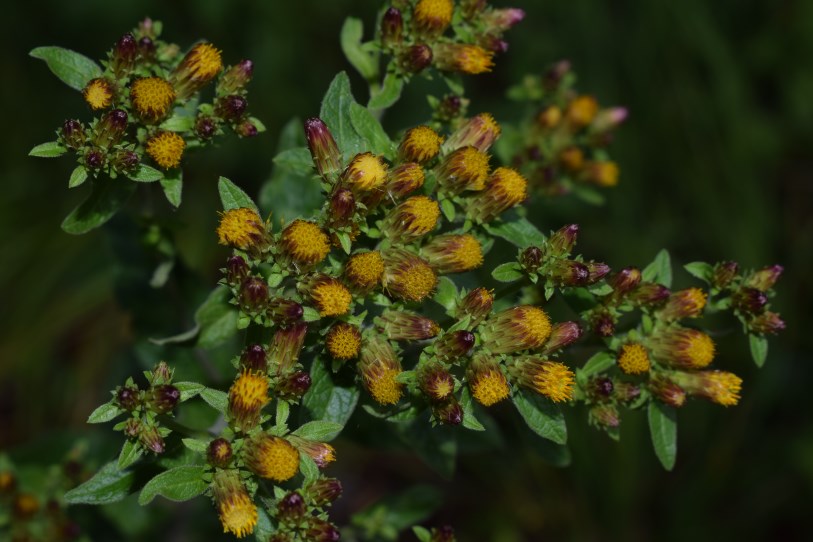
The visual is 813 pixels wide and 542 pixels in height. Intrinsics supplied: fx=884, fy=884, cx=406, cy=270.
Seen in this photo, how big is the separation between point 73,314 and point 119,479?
337cm

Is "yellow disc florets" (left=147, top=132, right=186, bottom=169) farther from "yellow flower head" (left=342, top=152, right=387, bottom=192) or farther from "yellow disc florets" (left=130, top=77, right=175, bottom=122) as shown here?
"yellow flower head" (left=342, top=152, right=387, bottom=192)

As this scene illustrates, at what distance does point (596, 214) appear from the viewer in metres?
6.91

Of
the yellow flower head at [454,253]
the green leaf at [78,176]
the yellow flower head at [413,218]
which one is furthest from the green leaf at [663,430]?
the green leaf at [78,176]

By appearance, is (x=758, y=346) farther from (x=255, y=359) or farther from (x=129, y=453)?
(x=129, y=453)

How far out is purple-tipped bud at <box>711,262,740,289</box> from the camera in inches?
139

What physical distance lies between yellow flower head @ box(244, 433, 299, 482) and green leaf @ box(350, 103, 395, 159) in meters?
1.12

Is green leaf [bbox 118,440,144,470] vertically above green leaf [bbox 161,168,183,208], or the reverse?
green leaf [bbox 161,168,183,208]

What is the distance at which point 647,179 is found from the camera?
7.20 m

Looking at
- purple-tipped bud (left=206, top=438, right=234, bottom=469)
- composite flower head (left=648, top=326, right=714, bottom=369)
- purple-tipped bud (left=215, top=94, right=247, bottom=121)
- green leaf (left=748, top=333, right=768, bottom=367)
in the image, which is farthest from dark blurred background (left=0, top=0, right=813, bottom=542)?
purple-tipped bud (left=206, top=438, right=234, bottom=469)

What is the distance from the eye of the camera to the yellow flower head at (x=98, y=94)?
3.08 meters

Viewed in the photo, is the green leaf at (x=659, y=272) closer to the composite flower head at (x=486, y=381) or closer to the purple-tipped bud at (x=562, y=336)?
the purple-tipped bud at (x=562, y=336)

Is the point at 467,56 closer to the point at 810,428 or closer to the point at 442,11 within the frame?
the point at 442,11

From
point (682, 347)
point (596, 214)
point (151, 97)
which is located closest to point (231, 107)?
point (151, 97)

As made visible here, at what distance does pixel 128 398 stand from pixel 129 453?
0.18 m
